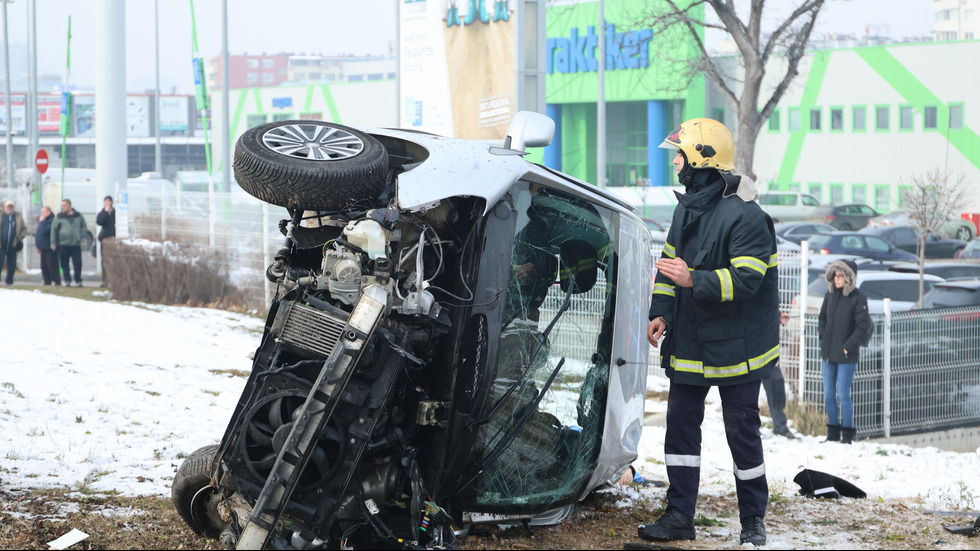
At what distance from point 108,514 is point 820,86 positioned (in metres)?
44.2

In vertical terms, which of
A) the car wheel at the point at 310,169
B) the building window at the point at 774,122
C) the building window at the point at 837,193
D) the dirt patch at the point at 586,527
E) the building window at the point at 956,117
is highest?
the building window at the point at 774,122

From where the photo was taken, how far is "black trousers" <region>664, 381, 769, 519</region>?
4496 millimetres

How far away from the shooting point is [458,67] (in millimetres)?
12945

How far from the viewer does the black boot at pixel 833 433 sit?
950cm

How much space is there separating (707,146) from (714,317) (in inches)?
30.5

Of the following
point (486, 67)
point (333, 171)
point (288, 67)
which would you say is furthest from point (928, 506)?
point (288, 67)

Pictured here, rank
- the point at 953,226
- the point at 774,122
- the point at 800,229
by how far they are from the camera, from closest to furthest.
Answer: the point at 800,229 → the point at 953,226 → the point at 774,122

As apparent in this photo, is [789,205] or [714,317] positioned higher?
[789,205]

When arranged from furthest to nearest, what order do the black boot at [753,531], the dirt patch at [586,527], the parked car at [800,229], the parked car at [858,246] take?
1. the parked car at [800,229]
2. the parked car at [858,246]
3. the black boot at [753,531]
4. the dirt patch at [586,527]

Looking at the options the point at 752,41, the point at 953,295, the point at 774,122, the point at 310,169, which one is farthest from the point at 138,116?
the point at 310,169

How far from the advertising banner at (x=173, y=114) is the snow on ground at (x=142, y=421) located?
90026 millimetres

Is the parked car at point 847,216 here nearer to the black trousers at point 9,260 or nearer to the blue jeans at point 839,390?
the black trousers at point 9,260

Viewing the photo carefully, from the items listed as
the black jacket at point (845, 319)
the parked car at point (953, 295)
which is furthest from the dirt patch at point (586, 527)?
the parked car at point (953, 295)

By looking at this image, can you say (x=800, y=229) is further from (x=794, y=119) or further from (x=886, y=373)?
(x=886, y=373)
